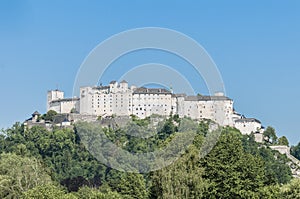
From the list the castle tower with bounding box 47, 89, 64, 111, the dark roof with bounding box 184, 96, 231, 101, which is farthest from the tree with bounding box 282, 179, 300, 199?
the castle tower with bounding box 47, 89, 64, 111

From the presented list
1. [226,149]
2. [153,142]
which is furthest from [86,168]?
[226,149]

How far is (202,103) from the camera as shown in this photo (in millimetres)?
133625

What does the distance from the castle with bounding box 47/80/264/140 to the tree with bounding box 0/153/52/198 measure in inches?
3016

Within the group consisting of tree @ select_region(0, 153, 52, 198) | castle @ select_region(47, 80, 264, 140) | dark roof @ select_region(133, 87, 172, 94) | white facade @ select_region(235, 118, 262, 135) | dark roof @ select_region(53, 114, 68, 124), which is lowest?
tree @ select_region(0, 153, 52, 198)

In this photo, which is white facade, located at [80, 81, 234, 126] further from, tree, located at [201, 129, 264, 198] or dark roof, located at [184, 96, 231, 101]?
tree, located at [201, 129, 264, 198]

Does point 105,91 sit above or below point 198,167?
above

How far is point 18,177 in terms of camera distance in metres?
50.2

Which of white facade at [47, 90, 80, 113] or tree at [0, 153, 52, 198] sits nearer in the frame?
tree at [0, 153, 52, 198]

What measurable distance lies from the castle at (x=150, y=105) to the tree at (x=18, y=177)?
7660cm

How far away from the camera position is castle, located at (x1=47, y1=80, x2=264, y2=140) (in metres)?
134

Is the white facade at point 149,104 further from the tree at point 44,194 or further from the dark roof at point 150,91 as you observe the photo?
the tree at point 44,194

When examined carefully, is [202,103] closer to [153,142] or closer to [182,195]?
[153,142]

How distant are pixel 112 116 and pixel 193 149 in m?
87.0

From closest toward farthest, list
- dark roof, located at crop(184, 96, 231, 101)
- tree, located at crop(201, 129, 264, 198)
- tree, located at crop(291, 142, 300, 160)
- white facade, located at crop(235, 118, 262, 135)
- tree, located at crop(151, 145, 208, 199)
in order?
tree, located at crop(151, 145, 208, 199), tree, located at crop(201, 129, 264, 198), dark roof, located at crop(184, 96, 231, 101), white facade, located at crop(235, 118, 262, 135), tree, located at crop(291, 142, 300, 160)
